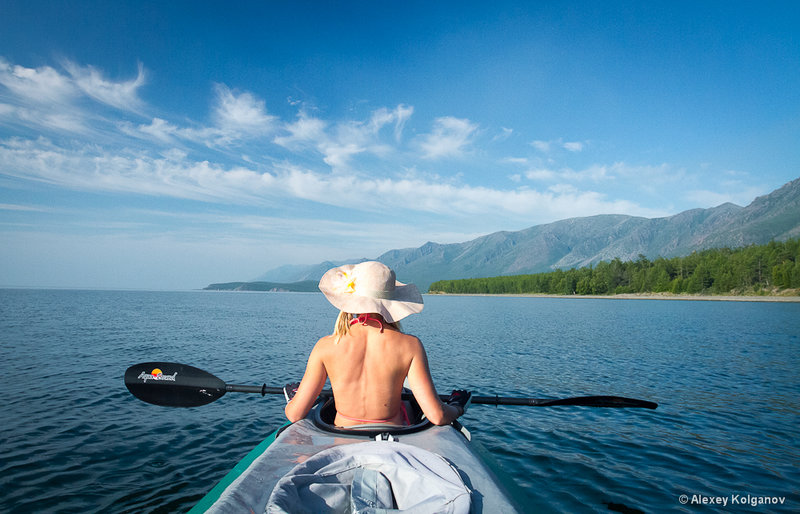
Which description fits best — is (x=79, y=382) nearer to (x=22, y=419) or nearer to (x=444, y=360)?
(x=22, y=419)

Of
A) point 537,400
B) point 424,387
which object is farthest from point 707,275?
point 424,387

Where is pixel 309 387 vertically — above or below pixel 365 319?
below

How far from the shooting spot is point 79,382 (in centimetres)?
1631

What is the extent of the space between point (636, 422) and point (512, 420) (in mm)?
3642

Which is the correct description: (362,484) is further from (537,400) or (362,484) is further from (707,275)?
(707,275)

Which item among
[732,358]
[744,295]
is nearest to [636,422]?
[732,358]

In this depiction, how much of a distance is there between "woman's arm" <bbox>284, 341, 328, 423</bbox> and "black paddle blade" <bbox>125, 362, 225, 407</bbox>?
4.04 metres

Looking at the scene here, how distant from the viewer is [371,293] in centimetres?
512

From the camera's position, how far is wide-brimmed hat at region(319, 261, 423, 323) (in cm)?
500

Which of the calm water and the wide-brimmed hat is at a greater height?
the wide-brimmed hat

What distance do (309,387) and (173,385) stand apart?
517 cm

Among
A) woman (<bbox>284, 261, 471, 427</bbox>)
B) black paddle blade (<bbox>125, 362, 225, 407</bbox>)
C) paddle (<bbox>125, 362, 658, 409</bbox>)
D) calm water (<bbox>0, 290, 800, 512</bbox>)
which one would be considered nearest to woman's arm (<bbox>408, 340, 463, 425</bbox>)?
woman (<bbox>284, 261, 471, 427</bbox>)

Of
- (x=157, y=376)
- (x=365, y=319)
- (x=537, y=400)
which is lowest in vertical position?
(x=537, y=400)

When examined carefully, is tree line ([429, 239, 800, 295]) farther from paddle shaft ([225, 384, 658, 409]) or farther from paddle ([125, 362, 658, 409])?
paddle ([125, 362, 658, 409])
